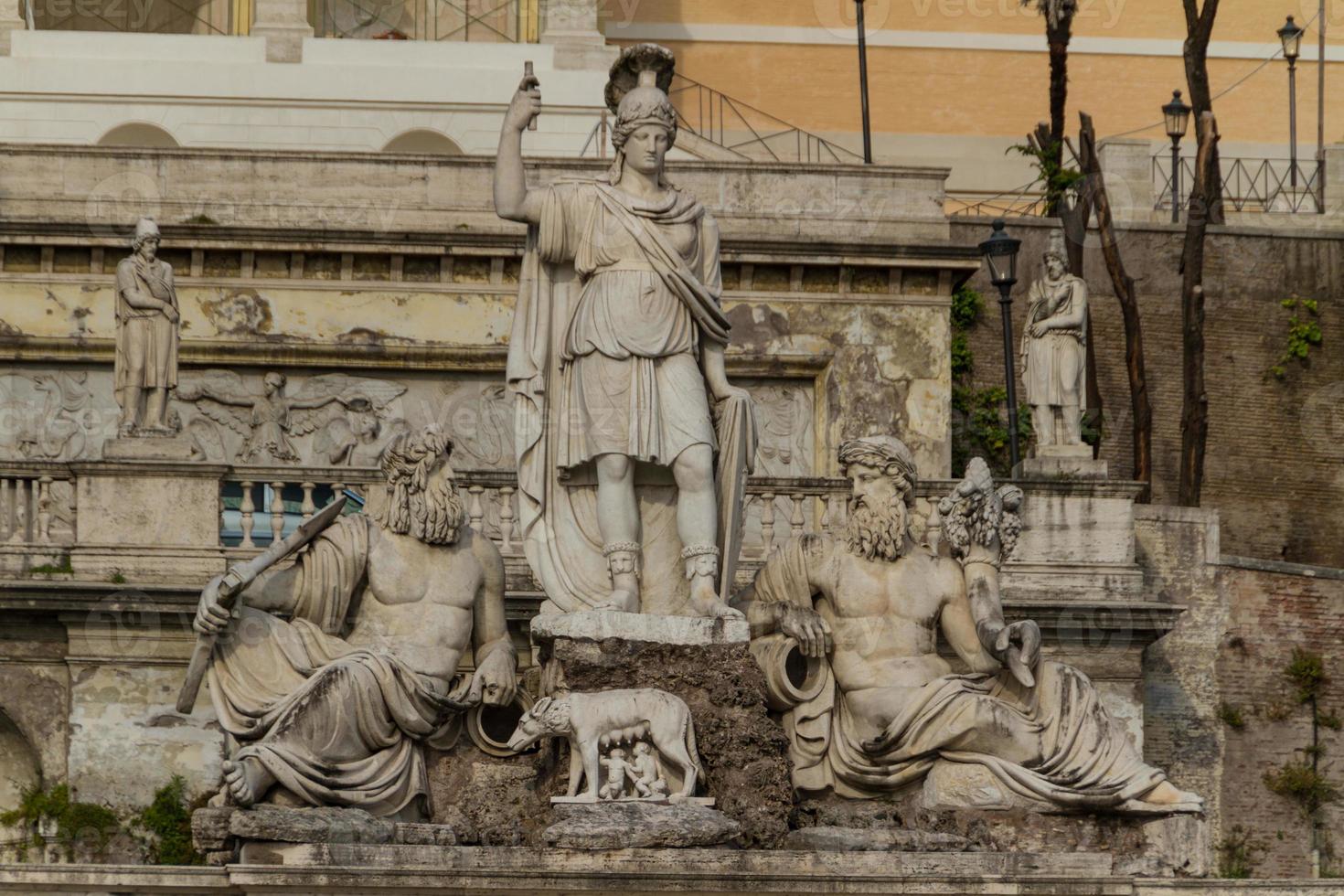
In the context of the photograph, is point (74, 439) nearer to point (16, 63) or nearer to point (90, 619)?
point (90, 619)

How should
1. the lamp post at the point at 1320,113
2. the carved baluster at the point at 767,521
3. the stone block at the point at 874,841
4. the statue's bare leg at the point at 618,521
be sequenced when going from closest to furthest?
the stone block at the point at 874,841, the statue's bare leg at the point at 618,521, the carved baluster at the point at 767,521, the lamp post at the point at 1320,113

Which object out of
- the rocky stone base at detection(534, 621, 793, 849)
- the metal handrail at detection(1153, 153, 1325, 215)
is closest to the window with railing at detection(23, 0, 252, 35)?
the metal handrail at detection(1153, 153, 1325, 215)

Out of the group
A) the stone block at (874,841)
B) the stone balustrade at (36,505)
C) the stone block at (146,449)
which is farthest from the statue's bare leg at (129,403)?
the stone block at (874,841)

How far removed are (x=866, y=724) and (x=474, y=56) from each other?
21.0 meters

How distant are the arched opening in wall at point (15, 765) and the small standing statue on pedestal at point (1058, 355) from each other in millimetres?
7247

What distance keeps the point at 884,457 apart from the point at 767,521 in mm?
6477

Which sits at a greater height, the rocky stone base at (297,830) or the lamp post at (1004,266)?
the lamp post at (1004,266)

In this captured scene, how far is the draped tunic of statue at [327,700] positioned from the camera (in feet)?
51.7

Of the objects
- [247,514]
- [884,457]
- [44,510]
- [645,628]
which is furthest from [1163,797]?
[44,510]

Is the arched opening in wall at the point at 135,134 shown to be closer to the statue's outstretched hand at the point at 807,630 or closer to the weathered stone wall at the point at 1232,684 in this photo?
the weathered stone wall at the point at 1232,684

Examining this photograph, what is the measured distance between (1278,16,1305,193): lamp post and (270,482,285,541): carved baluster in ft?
63.2

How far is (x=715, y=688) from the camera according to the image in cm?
1598

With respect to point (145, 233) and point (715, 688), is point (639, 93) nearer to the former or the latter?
point (715, 688)

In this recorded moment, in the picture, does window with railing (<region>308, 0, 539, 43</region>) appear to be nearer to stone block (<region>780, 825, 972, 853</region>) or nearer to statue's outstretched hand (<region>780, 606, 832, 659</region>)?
statue's outstretched hand (<region>780, 606, 832, 659</region>)
